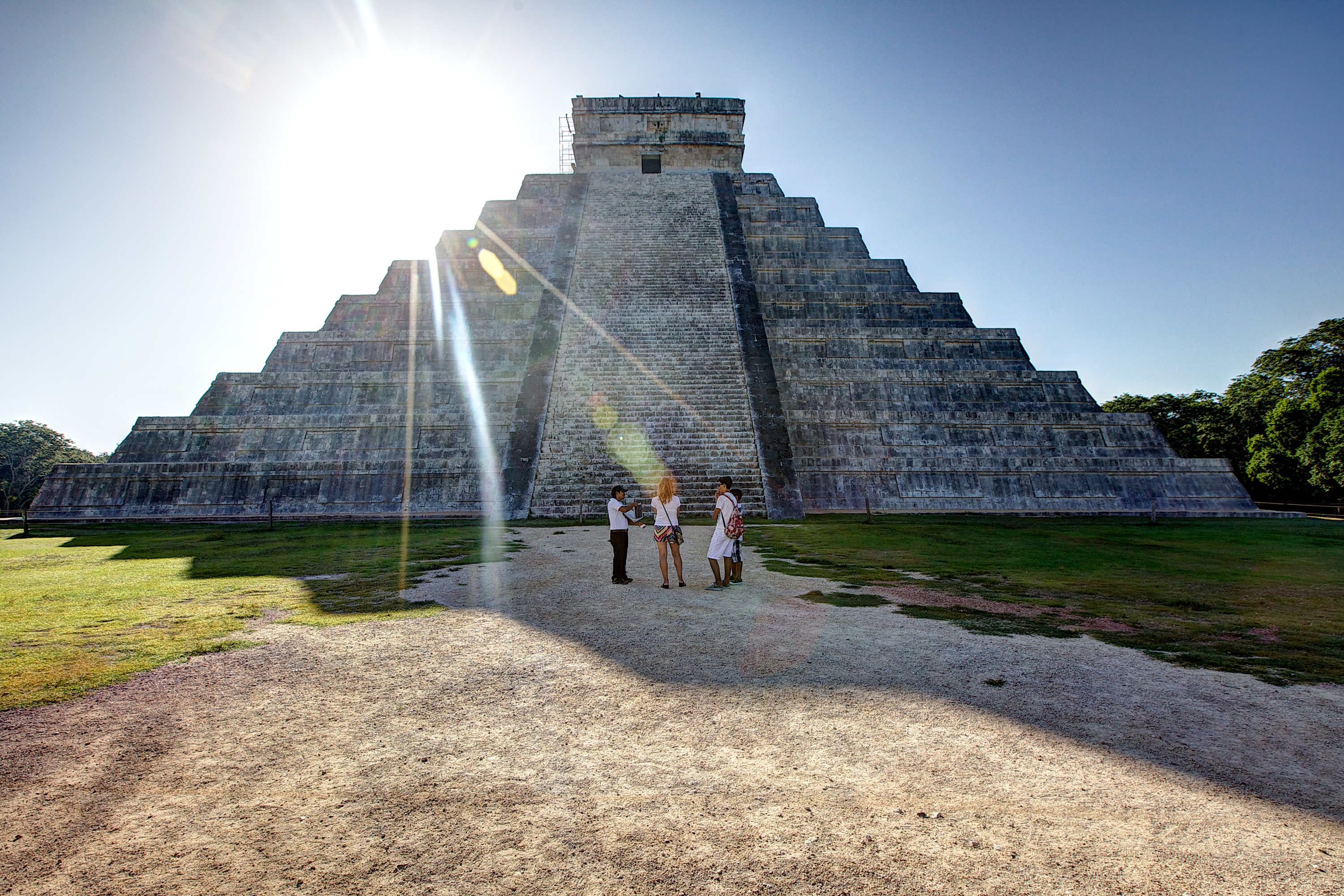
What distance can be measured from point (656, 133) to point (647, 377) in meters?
20.4

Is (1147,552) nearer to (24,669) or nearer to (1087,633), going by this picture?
(1087,633)

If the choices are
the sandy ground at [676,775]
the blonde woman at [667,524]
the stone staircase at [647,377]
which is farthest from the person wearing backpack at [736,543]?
the stone staircase at [647,377]

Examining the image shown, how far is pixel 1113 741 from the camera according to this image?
3287 millimetres

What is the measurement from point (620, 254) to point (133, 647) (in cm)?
2029

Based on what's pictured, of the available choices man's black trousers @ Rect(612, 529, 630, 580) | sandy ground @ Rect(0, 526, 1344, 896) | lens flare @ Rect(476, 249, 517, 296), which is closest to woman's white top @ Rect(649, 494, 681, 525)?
man's black trousers @ Rect(612, 529, 630, 580)

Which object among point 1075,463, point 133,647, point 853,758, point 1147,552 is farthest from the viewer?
point 1075,463

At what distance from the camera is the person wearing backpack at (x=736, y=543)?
291 inches

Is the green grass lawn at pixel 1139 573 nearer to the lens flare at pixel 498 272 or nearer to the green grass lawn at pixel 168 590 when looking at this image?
the green grass lawn at pixel 168 590

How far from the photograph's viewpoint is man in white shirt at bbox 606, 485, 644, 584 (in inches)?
298

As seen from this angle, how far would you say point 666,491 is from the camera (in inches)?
302

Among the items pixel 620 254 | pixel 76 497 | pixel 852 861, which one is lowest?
pixel 852 861

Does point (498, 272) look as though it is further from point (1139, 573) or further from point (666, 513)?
point (1139, 573)

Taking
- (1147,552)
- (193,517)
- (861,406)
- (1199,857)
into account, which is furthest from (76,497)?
(1147,552)

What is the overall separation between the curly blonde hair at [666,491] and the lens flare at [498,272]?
16.6m
